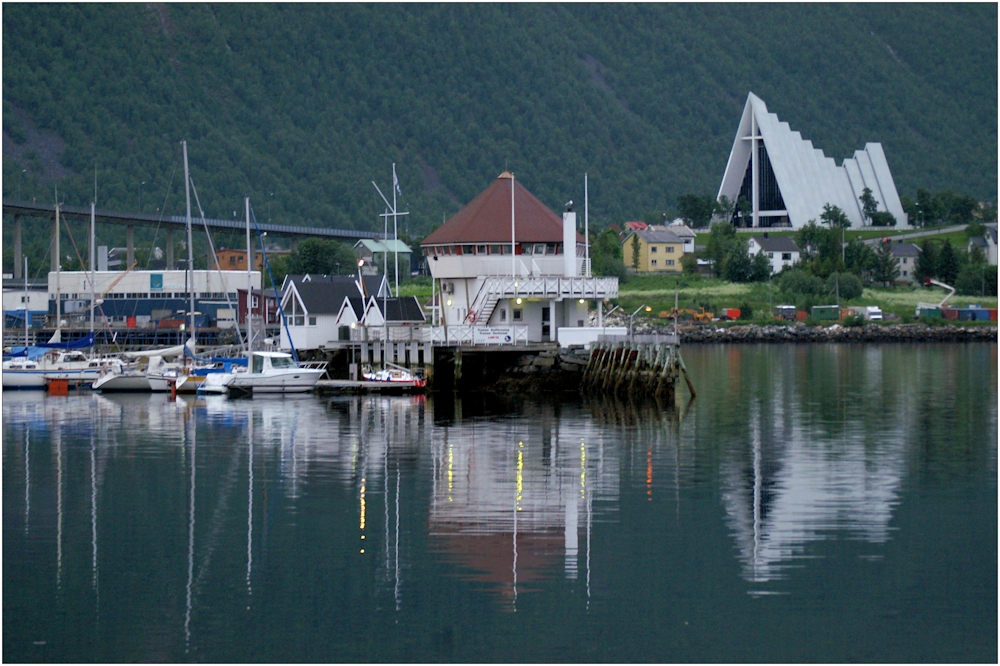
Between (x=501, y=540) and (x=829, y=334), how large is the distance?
72.3 meters

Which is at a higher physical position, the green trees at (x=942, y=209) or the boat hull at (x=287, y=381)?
the green trees at (x=942, y=209)

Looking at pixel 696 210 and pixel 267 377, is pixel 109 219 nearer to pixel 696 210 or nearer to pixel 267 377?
pixel 696 210

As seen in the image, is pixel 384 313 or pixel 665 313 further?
pixel 665 313

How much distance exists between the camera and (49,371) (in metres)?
52.2

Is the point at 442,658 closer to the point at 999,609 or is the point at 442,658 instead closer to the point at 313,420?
the point at 999,609

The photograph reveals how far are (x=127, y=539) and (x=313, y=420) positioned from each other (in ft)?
53.3

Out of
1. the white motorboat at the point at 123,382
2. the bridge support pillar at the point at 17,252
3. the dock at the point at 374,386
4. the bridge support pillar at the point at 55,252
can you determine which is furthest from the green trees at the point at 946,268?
the white motorboat at the point at 123,382

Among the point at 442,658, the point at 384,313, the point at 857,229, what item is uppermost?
the point at 857,229

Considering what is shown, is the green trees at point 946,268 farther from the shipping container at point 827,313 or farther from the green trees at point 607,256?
the green trees at point 607,256

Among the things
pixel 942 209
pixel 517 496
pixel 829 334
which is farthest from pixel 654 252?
pixel 517 496

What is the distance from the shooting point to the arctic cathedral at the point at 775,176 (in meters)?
147

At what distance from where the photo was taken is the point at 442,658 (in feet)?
55.4

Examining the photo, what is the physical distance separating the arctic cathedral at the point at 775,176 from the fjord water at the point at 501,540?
110140mm

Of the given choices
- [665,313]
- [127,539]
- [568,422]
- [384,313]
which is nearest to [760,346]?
[665,313]
